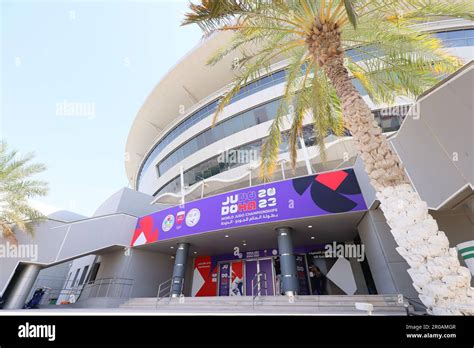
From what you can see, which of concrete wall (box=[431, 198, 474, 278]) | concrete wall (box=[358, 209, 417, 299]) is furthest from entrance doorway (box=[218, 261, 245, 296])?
concrete wall (box=[431, 198, 474, 278])

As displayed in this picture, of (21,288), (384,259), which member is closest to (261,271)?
(384,259)

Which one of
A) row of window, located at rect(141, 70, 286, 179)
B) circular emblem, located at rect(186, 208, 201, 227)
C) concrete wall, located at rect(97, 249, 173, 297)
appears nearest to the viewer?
circular emblem, located at rect(186, 208, 201, 227)

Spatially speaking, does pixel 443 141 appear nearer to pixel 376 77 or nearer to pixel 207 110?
pixel 376 77

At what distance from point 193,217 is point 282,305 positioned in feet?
19.6

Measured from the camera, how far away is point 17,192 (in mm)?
11570

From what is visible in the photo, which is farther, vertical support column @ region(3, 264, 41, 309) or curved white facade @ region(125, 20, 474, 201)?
curved white facade @ region(125, 20, 474, 201)

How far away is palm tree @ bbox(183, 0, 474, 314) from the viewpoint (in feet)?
12.4

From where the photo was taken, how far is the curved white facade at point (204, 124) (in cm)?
1486

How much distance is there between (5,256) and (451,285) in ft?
53.8

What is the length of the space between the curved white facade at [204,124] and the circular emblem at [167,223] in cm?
346

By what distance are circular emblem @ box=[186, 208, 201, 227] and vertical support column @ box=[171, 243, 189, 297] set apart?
173cm

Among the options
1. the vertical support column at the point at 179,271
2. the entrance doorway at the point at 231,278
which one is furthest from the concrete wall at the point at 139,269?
the entrance doorway at the point at 231,278

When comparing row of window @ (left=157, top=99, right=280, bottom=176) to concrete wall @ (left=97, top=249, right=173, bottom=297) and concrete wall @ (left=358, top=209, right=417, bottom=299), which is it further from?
concrete wall @ (left=358, top=209, right=417, bottom=299)
